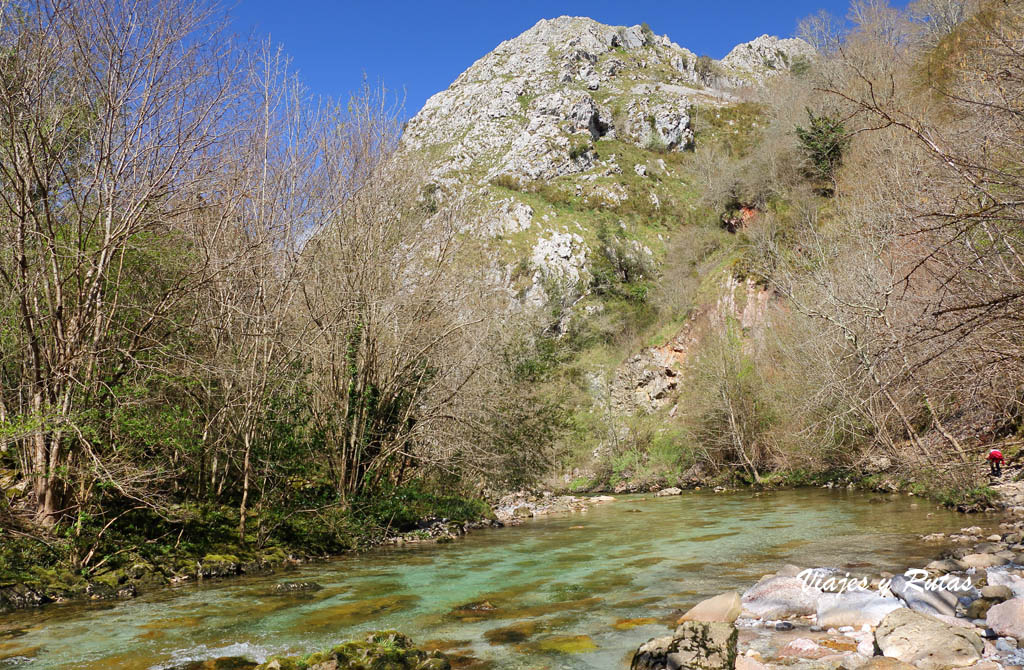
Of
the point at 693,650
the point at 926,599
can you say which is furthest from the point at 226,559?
the point at 926,599

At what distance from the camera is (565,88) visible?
101 m

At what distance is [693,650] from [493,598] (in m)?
3.82

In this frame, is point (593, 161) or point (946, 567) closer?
point (946, 567)

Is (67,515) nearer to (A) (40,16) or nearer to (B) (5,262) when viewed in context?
(B) (5,262)

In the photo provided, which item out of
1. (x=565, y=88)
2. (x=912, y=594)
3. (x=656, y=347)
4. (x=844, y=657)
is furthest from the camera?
(x=565, y=88)

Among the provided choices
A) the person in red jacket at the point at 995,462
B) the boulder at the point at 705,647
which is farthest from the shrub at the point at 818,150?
the boulder at the point at 705,647

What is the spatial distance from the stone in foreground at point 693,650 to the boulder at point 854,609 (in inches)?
59.8

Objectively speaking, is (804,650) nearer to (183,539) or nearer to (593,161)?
(183,539)

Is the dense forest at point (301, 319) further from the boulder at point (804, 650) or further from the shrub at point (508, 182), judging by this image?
the shrub at point (508, 182)

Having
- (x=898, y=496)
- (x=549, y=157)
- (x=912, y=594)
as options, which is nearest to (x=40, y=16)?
(x=912, y=594)

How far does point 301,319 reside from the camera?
1348cm

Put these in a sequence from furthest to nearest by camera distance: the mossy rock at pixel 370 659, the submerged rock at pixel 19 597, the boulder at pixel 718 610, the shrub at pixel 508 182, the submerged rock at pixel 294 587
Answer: the shrub at pixel 508 182, the submerged rock at pixel 294 587, the submerged rock at pixel 19 597, the boulder at pixel 718 610, the mossy rock at pixel 370 659

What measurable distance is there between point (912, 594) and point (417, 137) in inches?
516

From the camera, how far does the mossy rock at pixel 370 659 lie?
16.3 ft
